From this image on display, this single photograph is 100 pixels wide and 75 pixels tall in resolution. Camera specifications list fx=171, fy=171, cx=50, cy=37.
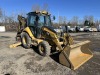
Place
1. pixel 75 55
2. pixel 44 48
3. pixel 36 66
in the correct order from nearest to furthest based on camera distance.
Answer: pixel 36 66 < pixel 75 55 < pixel 44 48

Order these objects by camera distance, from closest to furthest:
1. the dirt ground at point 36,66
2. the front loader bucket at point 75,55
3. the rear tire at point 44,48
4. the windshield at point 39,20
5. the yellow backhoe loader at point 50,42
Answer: the dirt ground at point 36,66 < the front loader bucket at point 75,55 < the yellow backhoe loader at point 50,42 < the rear tire at point 44,48 < the windshield at point 39,20

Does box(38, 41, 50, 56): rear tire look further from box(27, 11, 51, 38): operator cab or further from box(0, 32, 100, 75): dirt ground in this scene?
box(27, 11, 51, 38): operator cab

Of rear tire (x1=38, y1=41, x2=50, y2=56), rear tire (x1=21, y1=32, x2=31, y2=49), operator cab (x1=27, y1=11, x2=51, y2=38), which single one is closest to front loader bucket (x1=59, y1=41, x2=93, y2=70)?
rear tire (x1=38, y1=41, x2=50, y2=56)

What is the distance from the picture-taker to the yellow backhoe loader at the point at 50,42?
7.86 metres

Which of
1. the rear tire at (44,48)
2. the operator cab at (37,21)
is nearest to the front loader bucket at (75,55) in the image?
the rear tire at (44,48)

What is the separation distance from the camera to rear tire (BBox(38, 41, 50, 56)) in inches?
361

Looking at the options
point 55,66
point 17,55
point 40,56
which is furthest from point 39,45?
point 55,66

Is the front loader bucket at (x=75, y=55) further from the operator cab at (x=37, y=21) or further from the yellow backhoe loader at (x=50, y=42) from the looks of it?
the operator cab at (x=37, y=21)

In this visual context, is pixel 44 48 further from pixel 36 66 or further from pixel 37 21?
pixel 37 21

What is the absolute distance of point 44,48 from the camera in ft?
30.5

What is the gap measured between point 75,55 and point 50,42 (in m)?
1.65

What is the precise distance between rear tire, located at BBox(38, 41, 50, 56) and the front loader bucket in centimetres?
138

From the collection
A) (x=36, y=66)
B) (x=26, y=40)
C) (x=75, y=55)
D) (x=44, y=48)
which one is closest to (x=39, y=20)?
(x=26, y=40)

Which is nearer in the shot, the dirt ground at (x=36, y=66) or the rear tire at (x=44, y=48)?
the dirt ground at (x=36, y=66)
